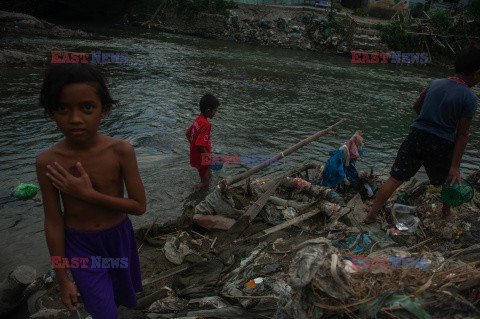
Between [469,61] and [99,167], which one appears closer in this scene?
[99,167]

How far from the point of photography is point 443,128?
3.04 metres

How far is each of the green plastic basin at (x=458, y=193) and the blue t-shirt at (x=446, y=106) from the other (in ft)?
1.94

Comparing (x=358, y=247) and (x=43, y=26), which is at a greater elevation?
(x=43, y=26)

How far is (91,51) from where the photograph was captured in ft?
44.9

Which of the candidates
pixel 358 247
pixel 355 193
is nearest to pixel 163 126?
pixel 355 193

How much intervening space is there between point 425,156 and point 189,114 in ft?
19.7

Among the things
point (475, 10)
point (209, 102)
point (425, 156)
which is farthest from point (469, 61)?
point (475, 10)

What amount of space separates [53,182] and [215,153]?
15.1ft

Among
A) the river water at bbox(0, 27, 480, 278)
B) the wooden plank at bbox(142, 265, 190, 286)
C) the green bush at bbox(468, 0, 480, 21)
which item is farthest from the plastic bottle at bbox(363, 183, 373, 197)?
the green bush at bbox(468, 0, 480, 21)

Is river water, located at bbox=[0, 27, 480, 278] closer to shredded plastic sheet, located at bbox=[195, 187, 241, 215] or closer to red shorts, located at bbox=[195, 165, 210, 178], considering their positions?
red shorts, located at bbox=[195, 165, 210, 178]

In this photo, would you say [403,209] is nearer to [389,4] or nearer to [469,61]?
[469,61]

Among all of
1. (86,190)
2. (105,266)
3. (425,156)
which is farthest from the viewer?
(425,156)

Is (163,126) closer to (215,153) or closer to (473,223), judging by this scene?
(215,153)

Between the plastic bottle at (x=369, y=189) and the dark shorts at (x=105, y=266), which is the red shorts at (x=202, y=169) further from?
the dark shorts at (x=105, y=266)
